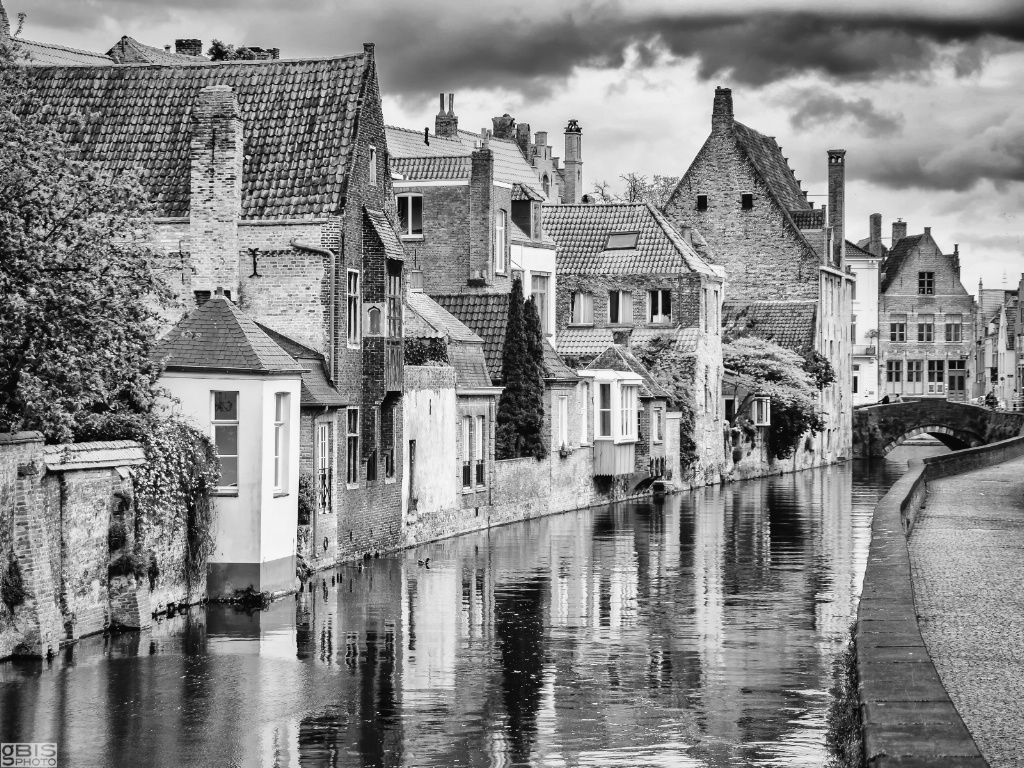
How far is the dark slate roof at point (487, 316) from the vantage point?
154 feet

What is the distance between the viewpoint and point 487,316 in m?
47.3

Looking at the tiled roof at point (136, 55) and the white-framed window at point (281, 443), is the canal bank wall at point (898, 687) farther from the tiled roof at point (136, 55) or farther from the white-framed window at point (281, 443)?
the tiled roof at point (136, 55)

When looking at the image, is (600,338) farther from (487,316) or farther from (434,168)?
(487,316)

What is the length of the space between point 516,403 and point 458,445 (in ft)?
20.5

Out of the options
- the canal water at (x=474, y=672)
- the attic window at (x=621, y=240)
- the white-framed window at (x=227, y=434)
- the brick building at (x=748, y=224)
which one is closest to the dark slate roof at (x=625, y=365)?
the attic window at (x=621, y=240)

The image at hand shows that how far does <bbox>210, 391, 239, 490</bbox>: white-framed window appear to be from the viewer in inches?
1072

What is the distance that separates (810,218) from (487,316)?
4056cm

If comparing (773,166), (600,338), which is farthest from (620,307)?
(773,166)

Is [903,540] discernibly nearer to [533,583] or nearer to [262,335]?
[533,583]

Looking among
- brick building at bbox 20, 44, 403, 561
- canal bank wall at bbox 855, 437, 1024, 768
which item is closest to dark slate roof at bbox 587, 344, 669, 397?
brick building at bbox 20, 44, 403, 561

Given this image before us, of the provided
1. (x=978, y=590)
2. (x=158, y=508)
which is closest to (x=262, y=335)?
(x=158, y=508)

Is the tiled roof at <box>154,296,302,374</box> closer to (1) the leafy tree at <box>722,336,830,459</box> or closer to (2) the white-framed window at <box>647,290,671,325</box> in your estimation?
(2) the white-framed window at <box>647,290,671,325</box>

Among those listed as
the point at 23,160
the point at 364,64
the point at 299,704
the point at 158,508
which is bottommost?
the point at 299,704

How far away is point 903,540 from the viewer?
27.3m
